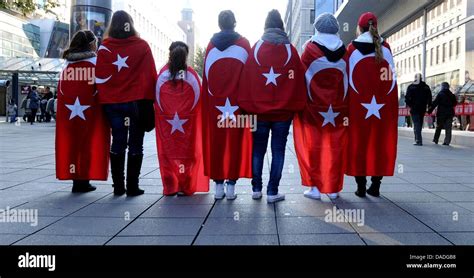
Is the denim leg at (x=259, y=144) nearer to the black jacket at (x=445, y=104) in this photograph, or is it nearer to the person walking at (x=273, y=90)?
the person walking at (x=273, y=90)

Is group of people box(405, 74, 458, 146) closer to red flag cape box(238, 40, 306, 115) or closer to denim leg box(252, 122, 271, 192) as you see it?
red flag cape box(238, 40, 306, 115)

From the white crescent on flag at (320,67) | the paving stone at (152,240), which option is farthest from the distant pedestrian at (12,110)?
the paving stone at (152,240)

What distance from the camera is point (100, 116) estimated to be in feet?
19.1

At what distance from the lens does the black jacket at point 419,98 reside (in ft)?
42.7

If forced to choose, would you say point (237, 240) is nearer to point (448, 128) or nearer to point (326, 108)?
point (326, 108)

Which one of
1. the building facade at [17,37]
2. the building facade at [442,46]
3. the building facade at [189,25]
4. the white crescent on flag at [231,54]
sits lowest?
the white crescent on flag at [231,54]

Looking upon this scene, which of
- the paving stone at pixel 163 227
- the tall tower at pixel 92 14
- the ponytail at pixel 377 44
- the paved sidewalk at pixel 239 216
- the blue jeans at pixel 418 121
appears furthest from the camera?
the tall tower at pixel 92 14

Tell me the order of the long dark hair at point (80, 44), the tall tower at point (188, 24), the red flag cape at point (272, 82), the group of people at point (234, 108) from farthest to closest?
the tall tower at point (188, 24), the long dark hair at point (80, 44), the group of people at point (234, 108), the red flag cape at point (272, 82)

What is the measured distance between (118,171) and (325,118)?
8.42ft

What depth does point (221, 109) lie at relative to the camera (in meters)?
5.39

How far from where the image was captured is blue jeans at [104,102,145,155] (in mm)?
5516

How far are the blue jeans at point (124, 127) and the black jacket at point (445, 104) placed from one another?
997 centimetres

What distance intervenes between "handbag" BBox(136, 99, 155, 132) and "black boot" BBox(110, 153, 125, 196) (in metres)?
0.46
